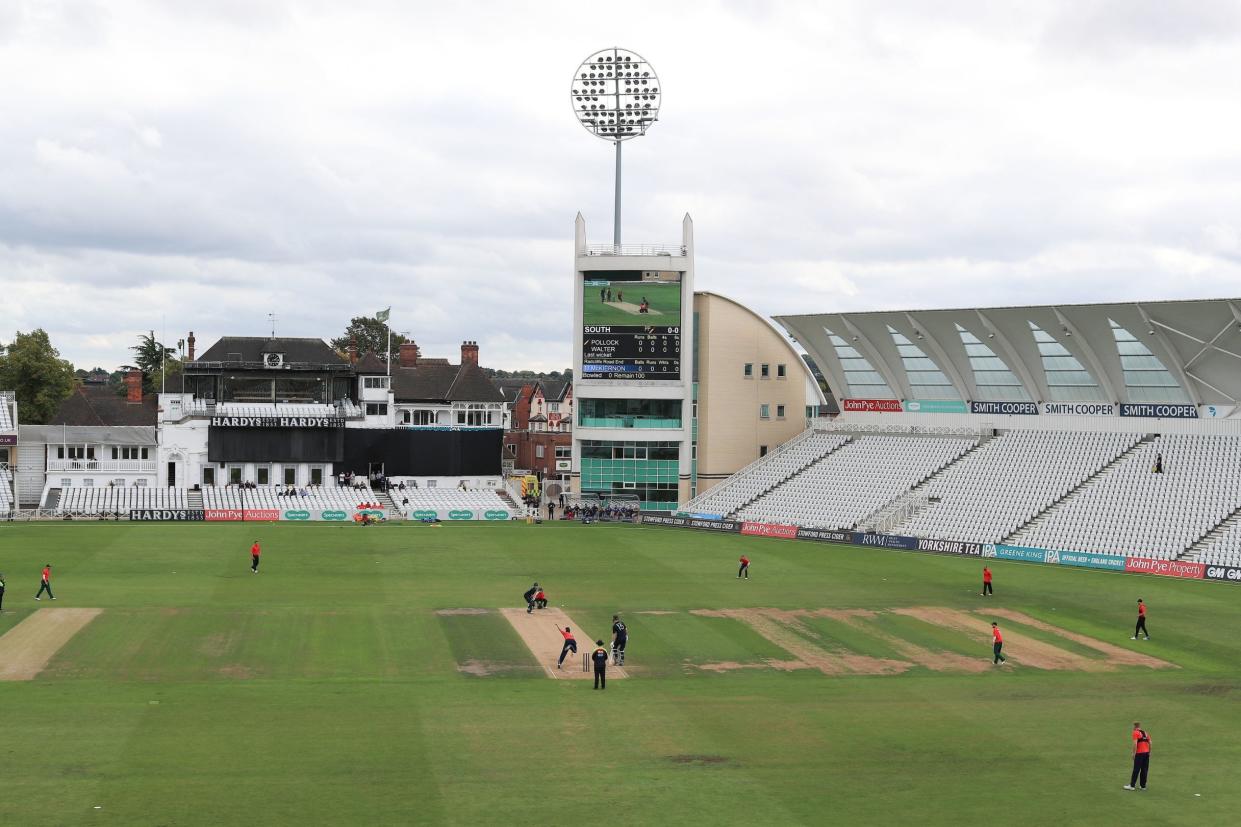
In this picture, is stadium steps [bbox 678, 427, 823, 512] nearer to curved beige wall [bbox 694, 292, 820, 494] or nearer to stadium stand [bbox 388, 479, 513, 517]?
curved beige wall [bbox 694, 292, 820, 494]

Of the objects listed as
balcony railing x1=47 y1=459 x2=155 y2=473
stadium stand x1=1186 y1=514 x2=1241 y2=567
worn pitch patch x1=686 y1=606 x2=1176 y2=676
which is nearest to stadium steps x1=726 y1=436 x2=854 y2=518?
stadium stand x1=1186 y1=514 x2=1241 y2=567

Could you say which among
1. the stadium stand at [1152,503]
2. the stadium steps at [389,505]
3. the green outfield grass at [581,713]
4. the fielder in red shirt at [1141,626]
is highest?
the stadium stand at [1152,503]

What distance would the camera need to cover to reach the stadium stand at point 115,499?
7269 cm

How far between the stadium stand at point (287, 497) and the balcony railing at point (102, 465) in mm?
4347

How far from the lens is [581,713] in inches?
1136

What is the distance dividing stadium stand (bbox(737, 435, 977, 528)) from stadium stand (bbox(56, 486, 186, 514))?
33.2m

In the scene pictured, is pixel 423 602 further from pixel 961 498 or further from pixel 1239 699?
pixel 961 498

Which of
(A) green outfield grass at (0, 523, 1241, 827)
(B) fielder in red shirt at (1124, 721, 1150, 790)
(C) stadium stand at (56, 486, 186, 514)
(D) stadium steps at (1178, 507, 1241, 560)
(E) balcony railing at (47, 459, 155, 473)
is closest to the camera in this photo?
(A) green outfield grass at (0, 523, 1241, 827)

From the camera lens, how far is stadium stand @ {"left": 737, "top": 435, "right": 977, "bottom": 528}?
70688mm

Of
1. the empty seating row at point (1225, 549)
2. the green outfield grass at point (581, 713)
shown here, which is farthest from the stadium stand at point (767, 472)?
the empty seating row at point (1225, 549)

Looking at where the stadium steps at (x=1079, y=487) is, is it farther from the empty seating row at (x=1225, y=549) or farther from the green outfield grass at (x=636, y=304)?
the green outfield grass at (x=636, y=304)

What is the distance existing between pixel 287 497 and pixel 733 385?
28.4 m

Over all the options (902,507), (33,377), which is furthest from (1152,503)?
(33,377)

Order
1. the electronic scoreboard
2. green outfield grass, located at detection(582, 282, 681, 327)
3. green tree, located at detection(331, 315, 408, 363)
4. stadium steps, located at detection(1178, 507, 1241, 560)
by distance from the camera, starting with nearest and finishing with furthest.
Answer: stadium steps, located at detection(1178, 507, 1241, 560)
green outfield grass, located at detection(582, 282, 681, 327)
the electronic scoreboard
green tree, located at detection(331, 315, 408, 363)
